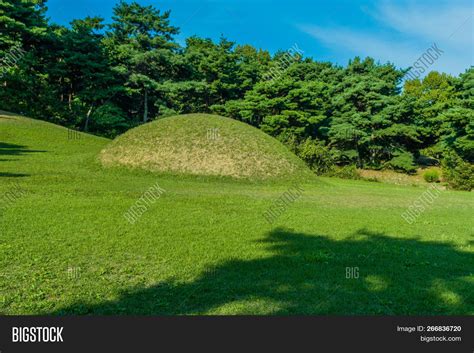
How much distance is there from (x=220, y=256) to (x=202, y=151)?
60.9 ft

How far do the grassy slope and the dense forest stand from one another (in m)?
28.7

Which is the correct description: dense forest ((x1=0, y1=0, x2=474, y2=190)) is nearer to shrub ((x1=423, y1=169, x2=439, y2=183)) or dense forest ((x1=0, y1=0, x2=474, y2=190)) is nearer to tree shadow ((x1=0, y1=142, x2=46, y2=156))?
shrub ((x1=423, y1=169, x2=439, y2=183))

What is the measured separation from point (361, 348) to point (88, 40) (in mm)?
49694

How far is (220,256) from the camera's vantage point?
8.97 meters

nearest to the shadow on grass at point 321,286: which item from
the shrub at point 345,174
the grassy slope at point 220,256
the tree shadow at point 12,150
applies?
the grassy slope at point 220,256

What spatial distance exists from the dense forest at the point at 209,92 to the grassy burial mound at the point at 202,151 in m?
13.4

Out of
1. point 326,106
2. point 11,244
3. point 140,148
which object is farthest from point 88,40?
point 11,244

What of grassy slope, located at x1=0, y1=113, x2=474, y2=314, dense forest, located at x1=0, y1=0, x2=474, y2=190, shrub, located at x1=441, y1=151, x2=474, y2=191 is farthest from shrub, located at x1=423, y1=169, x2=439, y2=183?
grassy slope, located at x1=0, y1=113, x2=474, y2=314

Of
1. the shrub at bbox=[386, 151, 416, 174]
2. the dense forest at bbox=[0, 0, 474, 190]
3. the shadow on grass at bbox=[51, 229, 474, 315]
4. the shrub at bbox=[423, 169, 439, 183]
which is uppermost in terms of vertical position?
the dense forest at bbox=[0, 0, 474, 190]

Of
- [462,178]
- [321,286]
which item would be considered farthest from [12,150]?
[462,178]

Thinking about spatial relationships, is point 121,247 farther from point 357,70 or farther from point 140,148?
point 357,70

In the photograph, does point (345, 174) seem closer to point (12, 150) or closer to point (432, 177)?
point (432, 177)

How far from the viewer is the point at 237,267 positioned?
8219 mm

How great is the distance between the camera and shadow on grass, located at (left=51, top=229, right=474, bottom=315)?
6.18 metres
